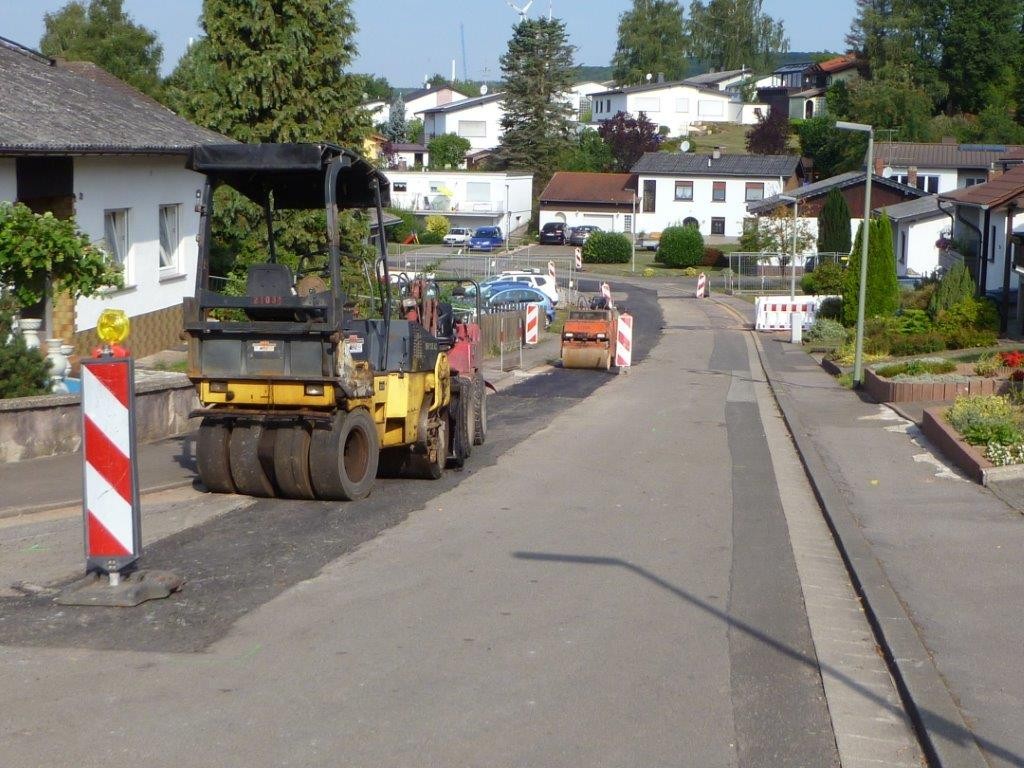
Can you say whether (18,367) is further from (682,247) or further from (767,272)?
(682,247)

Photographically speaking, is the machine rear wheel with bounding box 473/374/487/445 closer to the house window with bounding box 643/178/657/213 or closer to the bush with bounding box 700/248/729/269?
the bush with bounding box 700/248/729/269

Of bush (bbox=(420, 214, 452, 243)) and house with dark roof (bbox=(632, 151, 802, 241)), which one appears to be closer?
bush (bbox=(420, 214, 452, 243))

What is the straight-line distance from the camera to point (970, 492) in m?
12.7

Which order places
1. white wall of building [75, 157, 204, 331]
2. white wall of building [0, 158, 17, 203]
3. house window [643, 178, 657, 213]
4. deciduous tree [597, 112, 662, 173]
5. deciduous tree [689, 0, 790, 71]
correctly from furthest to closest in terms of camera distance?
deciduous tree [689, 0, 790, 71]
deciduous tree [597, 112, 662, 173]
house window [643, 178, 657, 213]
white wall of building [75, 157, 204, 331]
white wall of building [0, 158, 17, 203]

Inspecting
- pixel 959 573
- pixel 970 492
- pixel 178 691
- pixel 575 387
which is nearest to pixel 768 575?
pixel 959 573

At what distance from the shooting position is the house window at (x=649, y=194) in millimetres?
85125

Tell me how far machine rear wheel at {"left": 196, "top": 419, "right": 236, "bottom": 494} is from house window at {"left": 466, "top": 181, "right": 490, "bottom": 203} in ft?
257

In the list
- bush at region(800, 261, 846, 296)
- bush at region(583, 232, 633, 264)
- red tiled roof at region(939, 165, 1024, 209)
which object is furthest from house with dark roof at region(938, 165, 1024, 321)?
bush at region(583, 232, 633, 264)

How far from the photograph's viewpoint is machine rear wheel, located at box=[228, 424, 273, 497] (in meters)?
11.4

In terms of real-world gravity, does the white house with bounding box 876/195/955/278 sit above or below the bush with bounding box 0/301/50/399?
above

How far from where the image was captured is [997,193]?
106 ft

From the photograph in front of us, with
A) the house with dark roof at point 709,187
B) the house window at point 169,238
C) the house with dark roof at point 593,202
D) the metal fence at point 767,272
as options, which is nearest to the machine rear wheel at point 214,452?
the house window at point 169,238

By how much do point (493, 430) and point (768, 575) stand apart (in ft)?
29.4

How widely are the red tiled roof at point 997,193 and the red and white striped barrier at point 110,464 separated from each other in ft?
87.5
